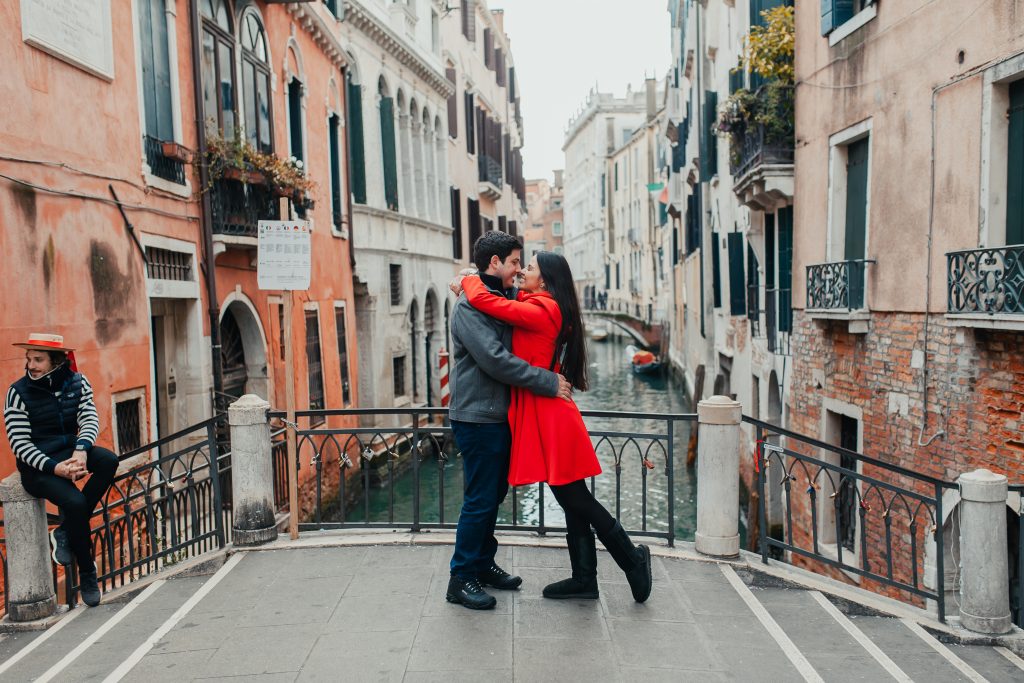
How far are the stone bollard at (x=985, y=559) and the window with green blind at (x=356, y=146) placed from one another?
12486 millimetres

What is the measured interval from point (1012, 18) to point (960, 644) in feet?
15.3

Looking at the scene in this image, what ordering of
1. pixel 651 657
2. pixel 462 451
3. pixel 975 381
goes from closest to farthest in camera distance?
1. pixel 651 657
2. pixel 462 451
3. pixel 975 381

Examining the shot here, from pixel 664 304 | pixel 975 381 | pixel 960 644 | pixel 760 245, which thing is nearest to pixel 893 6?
pixel 975 381

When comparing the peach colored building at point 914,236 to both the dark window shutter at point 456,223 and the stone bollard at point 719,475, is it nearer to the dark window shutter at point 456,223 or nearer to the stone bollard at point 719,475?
the stone bollard at point 719,475

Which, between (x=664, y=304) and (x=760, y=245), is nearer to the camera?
(x=760, y=245)

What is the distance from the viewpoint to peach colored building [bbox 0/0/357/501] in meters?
6.45

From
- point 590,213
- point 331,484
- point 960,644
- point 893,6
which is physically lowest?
point 331,484

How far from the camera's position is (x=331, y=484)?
13133 mm

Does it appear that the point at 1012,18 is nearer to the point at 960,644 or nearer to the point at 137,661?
the point at 960,644

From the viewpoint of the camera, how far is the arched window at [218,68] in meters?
9.95

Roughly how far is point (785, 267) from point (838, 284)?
2.51 m

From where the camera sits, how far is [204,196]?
31.1ft

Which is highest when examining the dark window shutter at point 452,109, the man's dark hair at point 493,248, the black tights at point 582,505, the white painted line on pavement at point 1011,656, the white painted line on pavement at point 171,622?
the dark window shutter at point 452,109

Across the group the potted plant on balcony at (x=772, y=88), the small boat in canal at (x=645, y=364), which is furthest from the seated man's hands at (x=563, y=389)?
the small boat in canal at (x=645, y=364)
